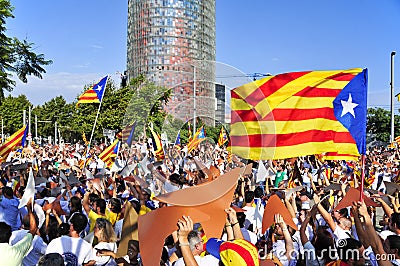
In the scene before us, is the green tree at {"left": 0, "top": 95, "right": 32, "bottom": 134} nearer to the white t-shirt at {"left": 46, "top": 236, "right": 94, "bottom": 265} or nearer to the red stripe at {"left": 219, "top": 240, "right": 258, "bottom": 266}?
the white t-shirt at {"left": 46, "top": 236, "right": 94, "bottom": 265}

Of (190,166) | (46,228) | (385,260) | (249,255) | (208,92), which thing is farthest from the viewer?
(190,166)

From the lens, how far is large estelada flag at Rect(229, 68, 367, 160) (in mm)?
5418

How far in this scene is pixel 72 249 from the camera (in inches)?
184

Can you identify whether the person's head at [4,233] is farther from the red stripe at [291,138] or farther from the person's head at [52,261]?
the red stripe at [291,138]

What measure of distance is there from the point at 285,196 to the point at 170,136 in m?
2.84

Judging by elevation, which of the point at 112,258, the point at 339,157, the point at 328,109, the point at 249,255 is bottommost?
the point at 112,258

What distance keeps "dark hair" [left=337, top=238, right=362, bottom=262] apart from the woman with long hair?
2234mm

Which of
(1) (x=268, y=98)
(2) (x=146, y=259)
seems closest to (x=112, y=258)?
(2) (x=146, y=259)

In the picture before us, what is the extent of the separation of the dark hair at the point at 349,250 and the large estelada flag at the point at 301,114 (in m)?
1.33

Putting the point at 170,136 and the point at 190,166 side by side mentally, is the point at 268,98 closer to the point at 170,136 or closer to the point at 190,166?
the point at 170,136

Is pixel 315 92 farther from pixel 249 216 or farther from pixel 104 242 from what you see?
pixel 104 242

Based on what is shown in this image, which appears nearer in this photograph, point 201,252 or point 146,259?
point 146,259

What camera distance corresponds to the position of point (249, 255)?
2891 mm

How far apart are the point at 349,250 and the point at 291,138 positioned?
1.97m
